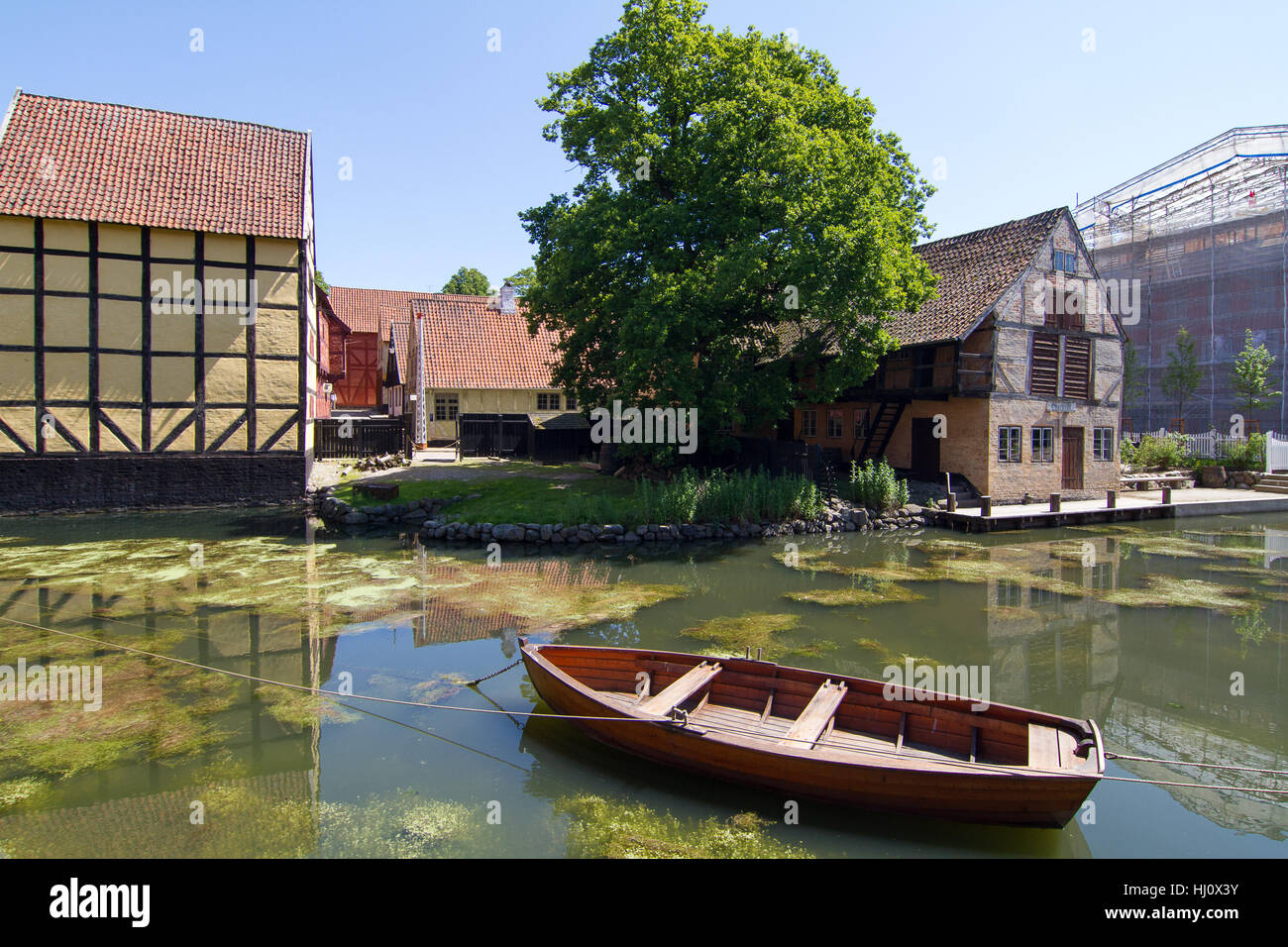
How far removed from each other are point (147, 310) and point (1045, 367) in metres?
26.3

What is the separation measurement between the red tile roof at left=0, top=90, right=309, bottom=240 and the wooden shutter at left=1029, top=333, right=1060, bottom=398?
72.9 ft

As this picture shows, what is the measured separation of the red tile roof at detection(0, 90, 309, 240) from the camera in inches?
792

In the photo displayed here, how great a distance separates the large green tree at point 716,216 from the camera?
18.7 meters

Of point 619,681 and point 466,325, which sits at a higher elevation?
point 466,325

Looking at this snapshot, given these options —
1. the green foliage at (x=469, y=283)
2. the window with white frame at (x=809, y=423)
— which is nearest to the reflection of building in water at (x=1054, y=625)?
the window with white frame at (x=809, y=423)

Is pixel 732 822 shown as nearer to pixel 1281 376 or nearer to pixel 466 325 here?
pixel 466 325

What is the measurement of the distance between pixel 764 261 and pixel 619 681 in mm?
13773

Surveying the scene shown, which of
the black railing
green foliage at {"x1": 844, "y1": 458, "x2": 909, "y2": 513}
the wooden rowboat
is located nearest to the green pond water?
the wooden rowboat

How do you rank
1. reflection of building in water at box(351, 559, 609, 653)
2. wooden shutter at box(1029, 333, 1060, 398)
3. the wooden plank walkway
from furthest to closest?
1. wooden shutter at box(1029, 333, 1060, 398)
2. the wooden plank walkway
3. reflection of building in water at box(351, 559, 609, 653)

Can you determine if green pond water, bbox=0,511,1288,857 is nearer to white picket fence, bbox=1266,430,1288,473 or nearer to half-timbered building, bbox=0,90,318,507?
half-timbered building, bbox=0,90,318,507

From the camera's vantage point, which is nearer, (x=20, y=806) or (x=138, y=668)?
(x=20, y=806)

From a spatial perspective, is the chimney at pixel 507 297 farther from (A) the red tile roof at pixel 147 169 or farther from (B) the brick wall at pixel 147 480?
(B) the brick wall at pixel 147 480

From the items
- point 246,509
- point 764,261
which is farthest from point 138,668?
point 764,261
